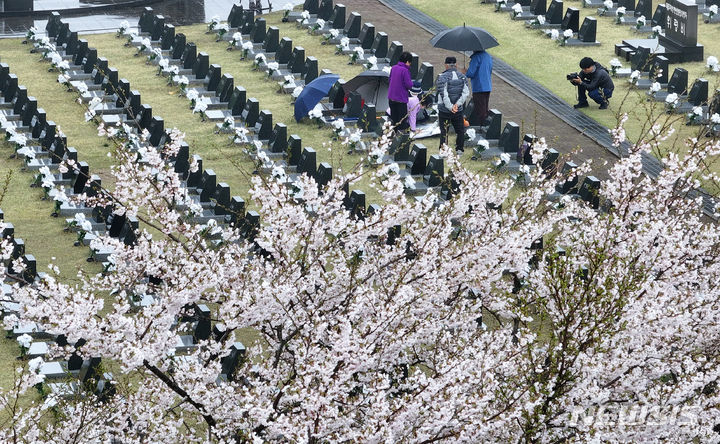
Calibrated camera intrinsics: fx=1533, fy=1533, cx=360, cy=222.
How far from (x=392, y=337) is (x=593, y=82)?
46.8 feet

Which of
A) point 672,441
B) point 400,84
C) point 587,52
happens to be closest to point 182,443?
point 672,441

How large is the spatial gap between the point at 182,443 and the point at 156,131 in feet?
41.8

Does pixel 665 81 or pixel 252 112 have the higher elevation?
pixel 665 81

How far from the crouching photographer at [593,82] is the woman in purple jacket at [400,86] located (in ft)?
11.4

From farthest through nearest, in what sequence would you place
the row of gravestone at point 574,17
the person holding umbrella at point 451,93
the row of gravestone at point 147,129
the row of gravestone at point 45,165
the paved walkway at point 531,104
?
1. the row of gravestone at point 574,17
2. the paved walkway at point 531,104
3. the person holding umbrella at point 451,93
4. the row of gravestone at point 147,129
5. the row of gravestone at point 45,165

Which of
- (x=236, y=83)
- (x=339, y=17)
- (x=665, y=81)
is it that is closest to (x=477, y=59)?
(x=665, y=81)

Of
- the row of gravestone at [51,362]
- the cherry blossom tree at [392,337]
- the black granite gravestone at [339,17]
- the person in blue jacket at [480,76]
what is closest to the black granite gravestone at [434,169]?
the person in blue jacket at [480,76]

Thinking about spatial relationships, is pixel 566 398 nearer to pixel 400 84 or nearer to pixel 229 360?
pixel 229 360

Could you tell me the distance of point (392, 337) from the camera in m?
14.2

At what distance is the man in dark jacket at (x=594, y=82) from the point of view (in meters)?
27.3

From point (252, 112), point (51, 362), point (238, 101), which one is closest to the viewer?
point (51, 362)

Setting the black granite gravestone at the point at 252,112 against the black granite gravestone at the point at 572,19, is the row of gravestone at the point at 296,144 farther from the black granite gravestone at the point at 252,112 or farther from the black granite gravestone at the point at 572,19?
the black granite gravestone at the point at 572,19

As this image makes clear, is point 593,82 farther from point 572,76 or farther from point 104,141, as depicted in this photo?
point 104,141

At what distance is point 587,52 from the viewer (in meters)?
31.4
